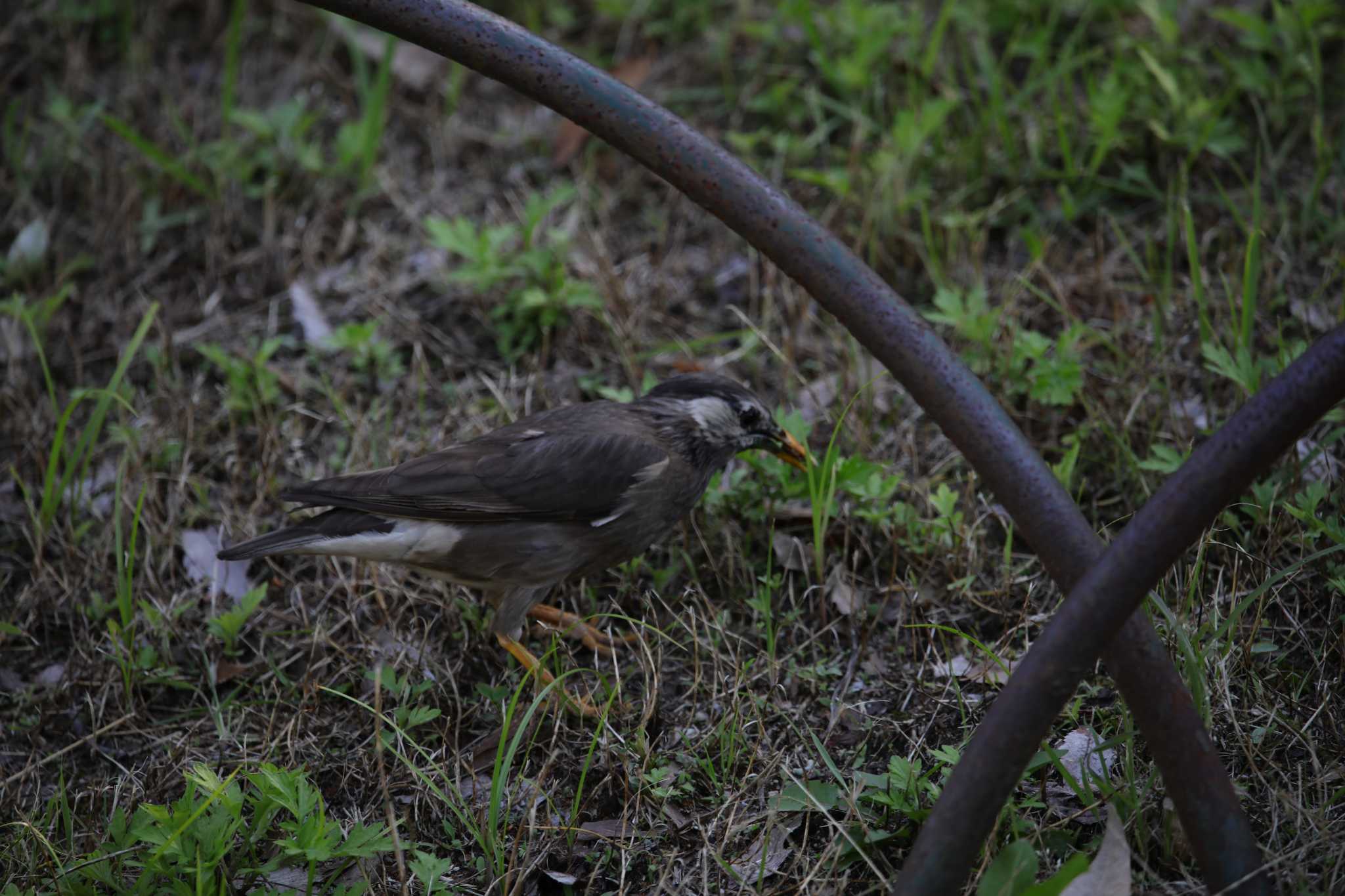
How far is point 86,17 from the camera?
6695mm

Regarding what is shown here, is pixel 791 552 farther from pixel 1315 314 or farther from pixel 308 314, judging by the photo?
pixel 308 314

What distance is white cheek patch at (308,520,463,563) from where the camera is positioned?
396 cm

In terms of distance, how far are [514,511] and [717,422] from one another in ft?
2.82

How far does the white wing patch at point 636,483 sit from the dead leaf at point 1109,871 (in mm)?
1920

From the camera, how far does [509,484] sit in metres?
4.13

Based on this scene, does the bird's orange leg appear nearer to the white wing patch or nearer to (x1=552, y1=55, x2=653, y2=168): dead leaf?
the white wing patch

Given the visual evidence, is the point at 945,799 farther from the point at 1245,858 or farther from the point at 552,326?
the point at 552,326

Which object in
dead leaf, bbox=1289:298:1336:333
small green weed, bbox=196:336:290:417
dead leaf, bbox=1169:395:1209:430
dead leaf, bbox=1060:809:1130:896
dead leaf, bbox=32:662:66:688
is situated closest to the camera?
dead leaf, bbox=1060:809:1130:896

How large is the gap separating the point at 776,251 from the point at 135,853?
246 centimetres

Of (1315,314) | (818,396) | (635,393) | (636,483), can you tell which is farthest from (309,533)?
(1315,314)

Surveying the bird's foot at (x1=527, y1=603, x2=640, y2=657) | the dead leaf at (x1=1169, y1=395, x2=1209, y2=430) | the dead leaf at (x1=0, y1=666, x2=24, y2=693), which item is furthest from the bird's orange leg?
the dead leaf at (x1=1169, y1=395, x2=1209, y2=430)

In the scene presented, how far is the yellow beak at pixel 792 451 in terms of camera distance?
431 cm

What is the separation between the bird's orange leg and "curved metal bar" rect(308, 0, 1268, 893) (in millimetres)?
1484

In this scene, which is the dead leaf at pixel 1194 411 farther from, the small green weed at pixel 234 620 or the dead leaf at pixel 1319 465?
the small green weed at pixel 234 620
